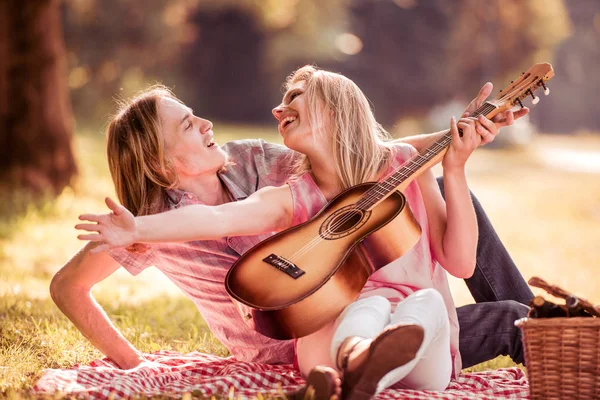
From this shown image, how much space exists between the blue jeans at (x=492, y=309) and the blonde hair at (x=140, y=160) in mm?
1281

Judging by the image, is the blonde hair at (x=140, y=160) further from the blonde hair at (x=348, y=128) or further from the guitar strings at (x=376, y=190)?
the guitar strings at (x=376, y=190)

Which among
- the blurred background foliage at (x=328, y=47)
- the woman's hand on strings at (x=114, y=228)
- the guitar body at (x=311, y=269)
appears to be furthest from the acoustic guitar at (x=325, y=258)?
the blurred background foliage at (x=328, y=47)

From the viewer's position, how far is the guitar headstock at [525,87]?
10.5ft

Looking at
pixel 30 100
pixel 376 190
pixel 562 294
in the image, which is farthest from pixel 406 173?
pixel 30 100

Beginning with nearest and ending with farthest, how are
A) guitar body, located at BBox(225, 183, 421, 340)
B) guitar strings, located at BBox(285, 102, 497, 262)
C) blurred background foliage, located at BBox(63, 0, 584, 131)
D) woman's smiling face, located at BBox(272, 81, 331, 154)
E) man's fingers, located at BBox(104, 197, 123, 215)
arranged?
man's fingers, located at BBox(104, 197, 123, 215), guitar body, located at BBox(225, 183, 421, 340), guitar strings, located at BBox(285, 102, 497, 262), woman's smiling face, located at BBox(272, 81, 331, 154), blurred background foliage, located at BBox(63, 0, 584, 131)

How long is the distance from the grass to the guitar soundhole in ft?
4.02

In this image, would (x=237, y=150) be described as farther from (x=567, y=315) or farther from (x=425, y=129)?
(x=425, y=129)

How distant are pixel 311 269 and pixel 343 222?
261 mm

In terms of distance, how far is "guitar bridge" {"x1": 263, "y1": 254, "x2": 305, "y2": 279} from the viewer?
2.79m

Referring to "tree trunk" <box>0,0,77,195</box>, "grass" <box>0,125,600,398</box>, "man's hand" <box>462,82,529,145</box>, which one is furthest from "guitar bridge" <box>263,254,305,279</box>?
"tree trunk" <box>0,0,77,195</box>

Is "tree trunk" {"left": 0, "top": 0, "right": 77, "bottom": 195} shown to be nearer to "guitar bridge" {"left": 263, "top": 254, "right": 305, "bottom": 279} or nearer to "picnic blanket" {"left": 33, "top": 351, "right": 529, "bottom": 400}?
"picnic blanket" {"left": 33, "top": 351, "right": 529, "bottom": 400}

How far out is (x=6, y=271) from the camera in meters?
6.53

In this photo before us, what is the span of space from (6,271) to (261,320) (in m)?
4.38

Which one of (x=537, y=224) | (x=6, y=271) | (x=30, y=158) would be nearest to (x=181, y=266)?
(x=6, y=271)
